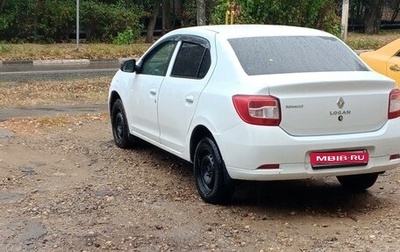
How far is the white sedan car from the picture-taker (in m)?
5.69

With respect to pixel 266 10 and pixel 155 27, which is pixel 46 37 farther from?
pixel 266 10

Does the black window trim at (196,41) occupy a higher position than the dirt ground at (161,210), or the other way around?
the black window trim at (196,41)

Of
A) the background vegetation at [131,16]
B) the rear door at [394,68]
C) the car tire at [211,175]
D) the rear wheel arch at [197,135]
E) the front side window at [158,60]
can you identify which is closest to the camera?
the car tire at [211,175]

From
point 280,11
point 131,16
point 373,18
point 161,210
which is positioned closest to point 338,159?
point 161,210

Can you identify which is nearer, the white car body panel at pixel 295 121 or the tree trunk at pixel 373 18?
the white car body panel at pixel 295 121

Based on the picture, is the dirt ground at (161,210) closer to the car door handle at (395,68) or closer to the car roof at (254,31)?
the car roof at (254,31)

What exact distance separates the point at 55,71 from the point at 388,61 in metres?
11.5

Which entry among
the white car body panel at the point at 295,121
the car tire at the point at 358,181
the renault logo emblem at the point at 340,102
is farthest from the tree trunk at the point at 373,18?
the renault logo emblem at the point at 340,102

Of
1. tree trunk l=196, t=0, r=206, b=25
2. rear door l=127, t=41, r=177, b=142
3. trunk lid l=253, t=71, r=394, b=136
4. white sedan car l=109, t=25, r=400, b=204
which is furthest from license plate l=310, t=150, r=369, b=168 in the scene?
tree trunk l=196, t=0, r=206, b=25

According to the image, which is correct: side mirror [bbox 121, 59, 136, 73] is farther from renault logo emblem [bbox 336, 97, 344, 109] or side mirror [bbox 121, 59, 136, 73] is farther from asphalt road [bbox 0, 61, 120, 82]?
asphalt road [bbox 0, 61, 120, 82]

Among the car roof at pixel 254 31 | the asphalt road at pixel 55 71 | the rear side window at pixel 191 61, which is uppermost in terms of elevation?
the car roof at pixel 254 31

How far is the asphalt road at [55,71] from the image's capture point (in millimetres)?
17359

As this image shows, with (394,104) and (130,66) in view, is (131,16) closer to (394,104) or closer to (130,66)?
(130,66)

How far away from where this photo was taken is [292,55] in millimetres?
6328
